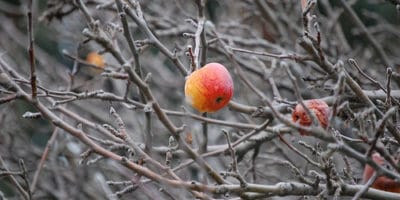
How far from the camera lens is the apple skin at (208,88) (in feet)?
6.30

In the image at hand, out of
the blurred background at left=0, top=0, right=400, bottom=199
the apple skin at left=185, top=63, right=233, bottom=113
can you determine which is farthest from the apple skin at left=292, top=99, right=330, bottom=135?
the blurred background at left=0, top=0, right=400, bottom=199

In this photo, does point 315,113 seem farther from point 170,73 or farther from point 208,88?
point 170,73

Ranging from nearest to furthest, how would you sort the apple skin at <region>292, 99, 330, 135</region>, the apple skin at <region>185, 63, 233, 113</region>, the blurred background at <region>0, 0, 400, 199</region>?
the apple skin at <region>292, 99, 330, 135</region> < the apple skin at <region>185, 63, 233, 113</region> < the blurred background at <region>0, 0, 400, 199</region>

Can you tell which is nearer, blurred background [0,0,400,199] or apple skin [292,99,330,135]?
apple skin [292,99,330,135]

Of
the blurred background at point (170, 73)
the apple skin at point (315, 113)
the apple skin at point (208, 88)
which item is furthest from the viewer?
the blurred background at point (170, 73)

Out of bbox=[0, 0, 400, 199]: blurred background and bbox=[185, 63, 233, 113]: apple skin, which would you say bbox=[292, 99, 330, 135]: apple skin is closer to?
bbox=[185, 63, 233, 113]: apple skin

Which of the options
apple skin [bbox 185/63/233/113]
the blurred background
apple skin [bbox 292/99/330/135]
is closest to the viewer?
apple skin [bbox 292/99/330/135]

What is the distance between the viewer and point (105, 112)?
4785 millimetres

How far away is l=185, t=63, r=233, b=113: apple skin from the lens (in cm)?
192

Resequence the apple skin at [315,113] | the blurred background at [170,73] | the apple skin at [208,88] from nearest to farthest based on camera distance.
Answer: the apple skin at [315,113]
the apple skin at [208,88]
the blurred background at [170,73]

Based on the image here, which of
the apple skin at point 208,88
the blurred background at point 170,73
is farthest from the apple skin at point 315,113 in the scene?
the blurred background at point 170,73

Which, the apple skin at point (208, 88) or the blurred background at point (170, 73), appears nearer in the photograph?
the apple skin at point (208, 88)

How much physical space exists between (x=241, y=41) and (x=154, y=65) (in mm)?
1874

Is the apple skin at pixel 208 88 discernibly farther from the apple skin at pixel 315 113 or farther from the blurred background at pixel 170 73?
the blurred background at pixel 170 73
